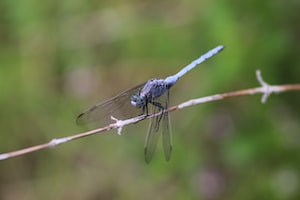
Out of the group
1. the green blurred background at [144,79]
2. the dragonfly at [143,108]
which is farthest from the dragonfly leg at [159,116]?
the green blurred background at [144,79]

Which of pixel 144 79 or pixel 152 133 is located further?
pixel 144 79

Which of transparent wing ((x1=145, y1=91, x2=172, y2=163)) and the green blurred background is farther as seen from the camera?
the green blurred background

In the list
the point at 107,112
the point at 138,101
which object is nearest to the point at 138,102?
the point at 138,101

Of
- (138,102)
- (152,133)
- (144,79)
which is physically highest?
(138,102)

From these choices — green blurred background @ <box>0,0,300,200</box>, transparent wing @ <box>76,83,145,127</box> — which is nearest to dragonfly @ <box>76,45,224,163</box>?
transparent wing @ <box>76,83,145,127</box>

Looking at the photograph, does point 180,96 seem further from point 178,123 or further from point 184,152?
point 184,152

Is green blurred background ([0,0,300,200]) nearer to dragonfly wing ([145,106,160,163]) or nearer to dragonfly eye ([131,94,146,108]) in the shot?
dragonfly wing ([145,106,160,163])

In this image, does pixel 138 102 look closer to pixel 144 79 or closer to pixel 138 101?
pixel 138 101
